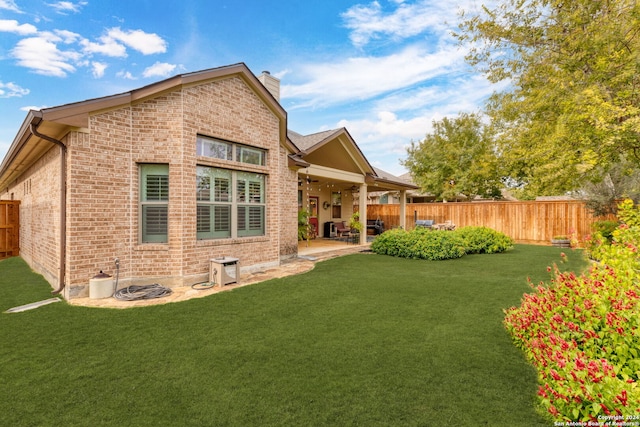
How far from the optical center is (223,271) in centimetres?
693

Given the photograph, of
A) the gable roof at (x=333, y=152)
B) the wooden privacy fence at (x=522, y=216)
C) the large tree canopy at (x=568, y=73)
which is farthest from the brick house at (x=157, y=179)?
the wooden privacy fence at (x=522, y=216)

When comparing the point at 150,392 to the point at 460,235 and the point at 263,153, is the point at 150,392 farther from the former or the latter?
the point at 460,235

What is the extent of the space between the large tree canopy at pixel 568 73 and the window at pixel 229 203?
9699mm

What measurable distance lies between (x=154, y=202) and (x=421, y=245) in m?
8.68

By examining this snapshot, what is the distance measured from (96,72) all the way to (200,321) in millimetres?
13153

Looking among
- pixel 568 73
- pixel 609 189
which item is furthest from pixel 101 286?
pixel 609 189

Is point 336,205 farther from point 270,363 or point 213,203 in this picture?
point 270,363

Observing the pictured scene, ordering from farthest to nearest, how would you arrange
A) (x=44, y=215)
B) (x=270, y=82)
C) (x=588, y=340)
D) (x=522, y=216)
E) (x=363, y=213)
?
1. (x=522, y=216)
2. (x=363, y=213)
3. (x=270, y=82)
4. (x=44, y=215)
5. (x=588, y=340)

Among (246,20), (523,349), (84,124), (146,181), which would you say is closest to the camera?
(523,349)

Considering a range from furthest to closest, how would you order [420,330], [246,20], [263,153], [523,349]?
[246,20] < [263,153] < [420,330] < [523,349]

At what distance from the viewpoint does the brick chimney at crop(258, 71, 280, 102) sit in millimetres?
11180

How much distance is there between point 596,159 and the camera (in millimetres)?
8984

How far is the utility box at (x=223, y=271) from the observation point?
22.6ft

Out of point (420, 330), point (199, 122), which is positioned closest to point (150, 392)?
point (420, 330)
